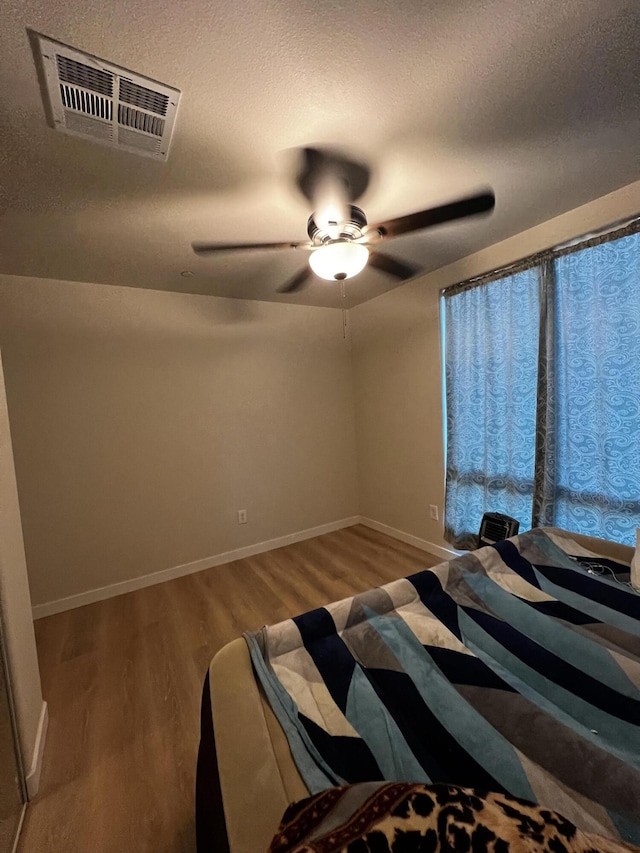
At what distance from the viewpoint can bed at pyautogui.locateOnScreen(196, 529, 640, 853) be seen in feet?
2.38

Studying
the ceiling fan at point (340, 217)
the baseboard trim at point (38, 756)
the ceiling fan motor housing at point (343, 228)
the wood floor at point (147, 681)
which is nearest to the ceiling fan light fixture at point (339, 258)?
the ceiling fan at point (340, 217)

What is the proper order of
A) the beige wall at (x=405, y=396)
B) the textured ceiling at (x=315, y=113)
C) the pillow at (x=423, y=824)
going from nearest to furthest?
the pillow at (x=423, y=824)
the textured ceiling at (x=315, y=113)
the beige wall at (x=405, y=396)

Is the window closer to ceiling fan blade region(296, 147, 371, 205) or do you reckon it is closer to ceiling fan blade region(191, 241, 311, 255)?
ceiling fan blade region(296, 147, 371, 205)

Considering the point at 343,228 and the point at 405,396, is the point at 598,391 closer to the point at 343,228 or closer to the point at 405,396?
the point at 405,396

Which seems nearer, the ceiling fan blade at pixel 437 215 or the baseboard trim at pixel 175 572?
the ceiling fan blade at pixel 437 215

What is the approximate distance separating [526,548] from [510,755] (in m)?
1.06

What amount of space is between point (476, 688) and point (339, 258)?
1.61 metres

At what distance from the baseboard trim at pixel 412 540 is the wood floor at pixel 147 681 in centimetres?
8

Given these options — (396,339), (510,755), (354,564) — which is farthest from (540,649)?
(396,339)

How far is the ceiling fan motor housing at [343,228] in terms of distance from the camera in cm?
159

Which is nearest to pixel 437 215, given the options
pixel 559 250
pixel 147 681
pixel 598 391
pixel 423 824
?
pixel 559 250

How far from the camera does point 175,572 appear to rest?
2.87m

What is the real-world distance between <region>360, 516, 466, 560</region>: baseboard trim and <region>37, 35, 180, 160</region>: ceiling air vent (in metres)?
3.07

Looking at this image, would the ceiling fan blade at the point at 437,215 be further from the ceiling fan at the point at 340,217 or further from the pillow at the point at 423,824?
the pillow at the point at 423,824
